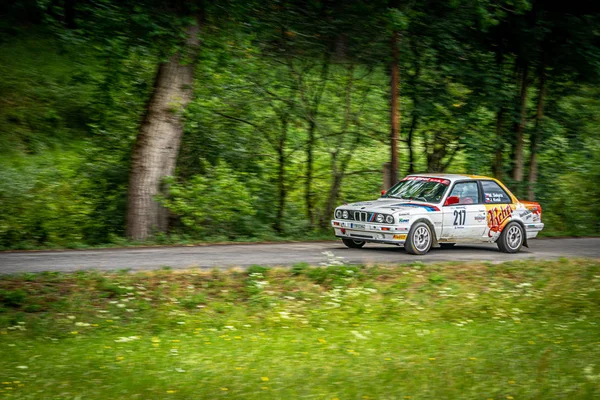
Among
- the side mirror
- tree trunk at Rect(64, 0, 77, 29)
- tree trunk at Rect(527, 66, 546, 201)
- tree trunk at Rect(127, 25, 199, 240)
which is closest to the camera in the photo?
the side mirror

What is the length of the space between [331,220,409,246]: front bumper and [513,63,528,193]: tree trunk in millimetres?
9692

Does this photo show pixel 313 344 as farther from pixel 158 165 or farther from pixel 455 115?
pixel 455 115

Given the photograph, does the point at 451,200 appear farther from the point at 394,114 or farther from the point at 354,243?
the point at 394,114

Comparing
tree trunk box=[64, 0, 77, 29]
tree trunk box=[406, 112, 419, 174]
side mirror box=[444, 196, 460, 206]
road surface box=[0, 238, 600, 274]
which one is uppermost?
tree trunk box=[64, 0, 77, 29]

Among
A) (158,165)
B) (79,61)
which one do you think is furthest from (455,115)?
(79,61)

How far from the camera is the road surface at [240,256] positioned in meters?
13.1

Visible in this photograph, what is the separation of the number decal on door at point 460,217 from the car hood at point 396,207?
55 centimetres

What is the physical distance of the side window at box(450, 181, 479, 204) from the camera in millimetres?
16328

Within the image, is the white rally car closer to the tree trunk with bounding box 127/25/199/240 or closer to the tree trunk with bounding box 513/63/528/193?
the tree trunk with bounding box 127/25/199/240

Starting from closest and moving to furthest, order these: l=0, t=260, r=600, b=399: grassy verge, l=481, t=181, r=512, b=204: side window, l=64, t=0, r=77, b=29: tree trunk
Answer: l=0, t=260, r=600, b=399: grassy verge, l=481, t=181, r=512, b=204: side window, l=64, t=0, r=77, b=29: tree trunk

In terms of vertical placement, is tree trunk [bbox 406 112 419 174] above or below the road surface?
above

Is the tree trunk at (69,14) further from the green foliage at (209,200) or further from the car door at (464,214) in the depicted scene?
the car door at (464,214)

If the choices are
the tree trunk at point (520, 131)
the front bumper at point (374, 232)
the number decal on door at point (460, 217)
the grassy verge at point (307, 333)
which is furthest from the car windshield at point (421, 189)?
the tree trunk at point (520, 131)

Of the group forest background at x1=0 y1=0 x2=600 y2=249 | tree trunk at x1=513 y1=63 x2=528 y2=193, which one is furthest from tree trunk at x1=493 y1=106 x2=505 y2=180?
tree trunk at x1=513 y1=63 x2=528 y2=193
